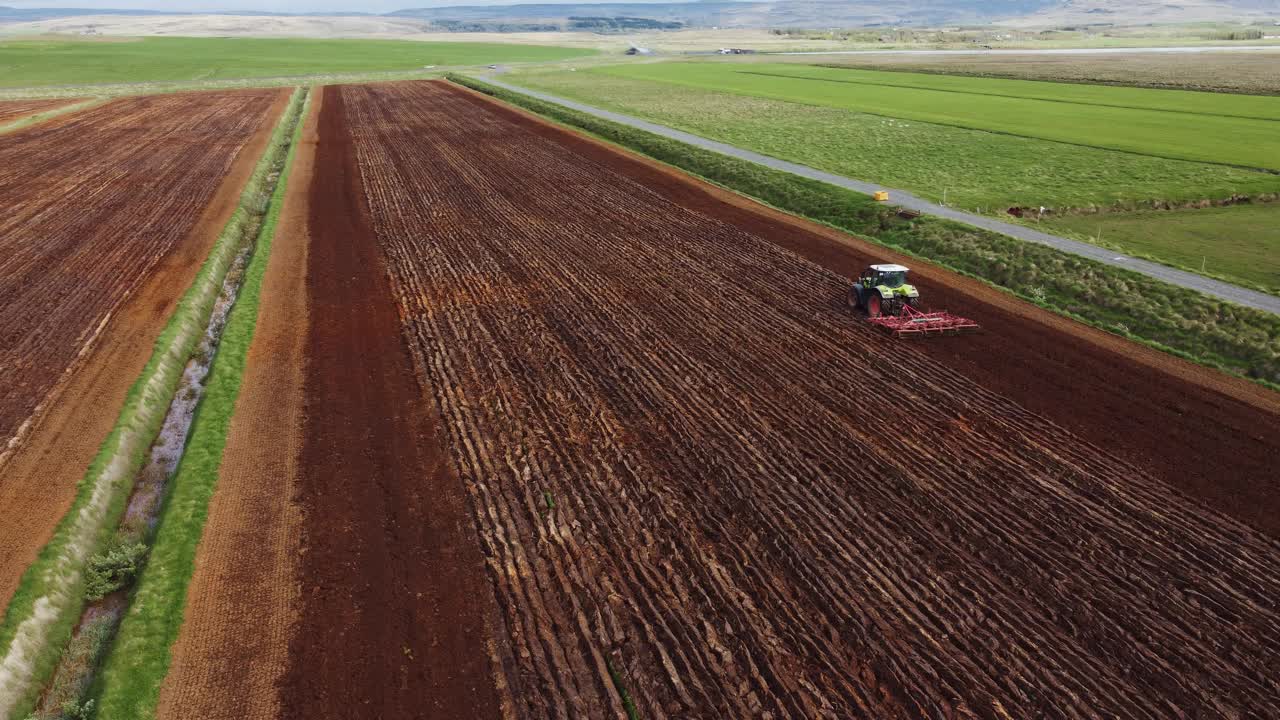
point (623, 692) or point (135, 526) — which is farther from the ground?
point (135, 526)

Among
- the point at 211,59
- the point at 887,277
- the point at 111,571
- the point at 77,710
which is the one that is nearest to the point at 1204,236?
the point at 887,277

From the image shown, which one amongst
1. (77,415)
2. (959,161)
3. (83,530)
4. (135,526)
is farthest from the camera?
(959,161)

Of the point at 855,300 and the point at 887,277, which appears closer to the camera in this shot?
the point at 887,277

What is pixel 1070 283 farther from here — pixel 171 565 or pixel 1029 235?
pixel 171 565

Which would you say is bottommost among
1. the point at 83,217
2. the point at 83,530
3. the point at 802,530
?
the point at 802,530

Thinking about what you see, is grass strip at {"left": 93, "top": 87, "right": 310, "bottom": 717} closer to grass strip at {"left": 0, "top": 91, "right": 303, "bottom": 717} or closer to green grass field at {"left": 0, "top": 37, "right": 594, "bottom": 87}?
grass strip at {"left": 0, "top": 91, "right": 303, "bottom": 717}

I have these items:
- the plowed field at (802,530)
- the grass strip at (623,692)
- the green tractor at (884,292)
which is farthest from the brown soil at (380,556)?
the green tractor at (884,292)

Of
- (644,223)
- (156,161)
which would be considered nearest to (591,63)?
(156,161)
